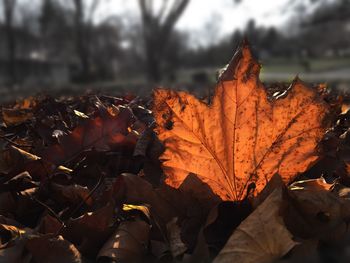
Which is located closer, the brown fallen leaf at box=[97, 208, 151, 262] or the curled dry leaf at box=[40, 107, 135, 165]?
the brown fallen leaf at box=[97, 208, 151, 262]

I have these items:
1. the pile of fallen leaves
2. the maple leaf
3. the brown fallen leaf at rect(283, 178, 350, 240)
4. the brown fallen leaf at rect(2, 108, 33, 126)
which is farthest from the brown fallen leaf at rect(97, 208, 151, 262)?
the brown fallen leaf at rect(2, 108, 33, 126)

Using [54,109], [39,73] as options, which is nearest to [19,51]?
[39,73]

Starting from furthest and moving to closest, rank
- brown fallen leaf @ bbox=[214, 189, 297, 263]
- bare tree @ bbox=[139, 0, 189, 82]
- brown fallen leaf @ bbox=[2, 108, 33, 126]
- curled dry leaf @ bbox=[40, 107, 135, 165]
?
1. bare tree @ bbox=[139, 0, 189, 82]
2. brown fallen leaf @ bbox=[2, 108, 33, 126]
3. curled dry leaf @ bbox=[40, 107, 135, 165]
4. brown fallen leaf @ bbox=[214, 189, 297, 263]

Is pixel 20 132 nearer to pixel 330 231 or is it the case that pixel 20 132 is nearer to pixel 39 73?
pixel 330 231

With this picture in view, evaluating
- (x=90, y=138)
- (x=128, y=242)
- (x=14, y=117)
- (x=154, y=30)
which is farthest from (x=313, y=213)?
(x=154, y=30)

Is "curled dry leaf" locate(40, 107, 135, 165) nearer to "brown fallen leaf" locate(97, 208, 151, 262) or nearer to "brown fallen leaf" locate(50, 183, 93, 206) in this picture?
"brown fallen leaf" locate(50, 183, 93, 206)

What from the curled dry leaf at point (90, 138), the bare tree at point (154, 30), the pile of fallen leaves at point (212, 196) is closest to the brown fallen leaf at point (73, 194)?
the pile of fallen leaves at point (212, 196)

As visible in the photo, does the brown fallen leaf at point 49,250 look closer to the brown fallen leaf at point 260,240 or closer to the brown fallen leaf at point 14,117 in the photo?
the brown fallen leaf at point 260,240
